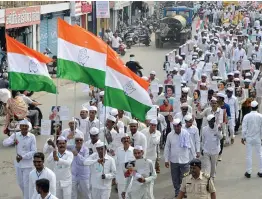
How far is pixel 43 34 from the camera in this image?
26609mm

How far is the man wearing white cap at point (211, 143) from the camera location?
10766 mm

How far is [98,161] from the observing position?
351 inches

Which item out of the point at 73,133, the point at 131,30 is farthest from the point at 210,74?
the point at 131,30

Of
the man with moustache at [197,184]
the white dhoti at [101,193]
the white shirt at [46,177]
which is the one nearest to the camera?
the man with moustache at [197,184]

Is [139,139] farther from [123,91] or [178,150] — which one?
[123,91]

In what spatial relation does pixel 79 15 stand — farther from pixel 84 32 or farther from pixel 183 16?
pixel 84 32

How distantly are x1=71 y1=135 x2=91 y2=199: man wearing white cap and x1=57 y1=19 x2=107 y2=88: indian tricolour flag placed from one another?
938 millimetres

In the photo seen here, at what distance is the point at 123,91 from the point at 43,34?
18051 mm

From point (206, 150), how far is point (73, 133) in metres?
2.37

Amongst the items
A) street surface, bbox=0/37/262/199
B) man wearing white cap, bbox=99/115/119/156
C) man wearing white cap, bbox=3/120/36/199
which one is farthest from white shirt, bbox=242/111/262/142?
man wearing white cap, bbox=3/120/36/199

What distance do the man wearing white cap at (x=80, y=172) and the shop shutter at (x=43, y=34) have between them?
17.4m

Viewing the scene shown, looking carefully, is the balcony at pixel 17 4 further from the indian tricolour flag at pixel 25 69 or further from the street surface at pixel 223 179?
the indian tricolour flag at pixel 25 69

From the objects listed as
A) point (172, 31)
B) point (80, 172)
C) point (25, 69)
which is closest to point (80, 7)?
point (172, 31)

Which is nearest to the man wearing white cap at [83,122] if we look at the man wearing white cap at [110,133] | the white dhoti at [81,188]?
the man wearing white cap at [110,133]
